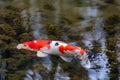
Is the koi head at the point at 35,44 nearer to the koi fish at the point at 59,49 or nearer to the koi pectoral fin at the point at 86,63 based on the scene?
the koi fish at the point at 59,49

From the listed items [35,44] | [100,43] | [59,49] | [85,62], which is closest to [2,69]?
[35,44]

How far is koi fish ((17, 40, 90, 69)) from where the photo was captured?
92.0 inches

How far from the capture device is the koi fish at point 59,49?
2337 millimetres

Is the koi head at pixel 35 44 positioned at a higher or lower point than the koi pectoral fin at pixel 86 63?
higher

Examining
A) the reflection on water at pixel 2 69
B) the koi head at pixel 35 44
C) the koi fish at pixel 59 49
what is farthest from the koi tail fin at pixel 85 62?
the reflection on water at pixel 2 69

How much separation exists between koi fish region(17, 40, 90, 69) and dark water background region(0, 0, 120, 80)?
0.14 ft

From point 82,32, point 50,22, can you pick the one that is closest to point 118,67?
point 82,32

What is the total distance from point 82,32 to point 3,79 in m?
0.61

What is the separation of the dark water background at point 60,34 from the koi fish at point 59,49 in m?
0.04

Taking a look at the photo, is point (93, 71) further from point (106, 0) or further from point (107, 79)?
point (106, 0)

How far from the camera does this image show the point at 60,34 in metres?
2.46

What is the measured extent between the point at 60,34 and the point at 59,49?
0.14m

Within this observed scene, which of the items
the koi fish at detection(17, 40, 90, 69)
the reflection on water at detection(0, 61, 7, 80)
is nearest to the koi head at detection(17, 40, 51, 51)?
the koi fish at detection(17, 40, 90, 69)

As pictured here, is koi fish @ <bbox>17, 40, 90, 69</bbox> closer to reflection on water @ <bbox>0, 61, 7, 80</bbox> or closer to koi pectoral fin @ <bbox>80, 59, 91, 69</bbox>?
koi pectoral fin @ <bbox>80, 59, 91, 69</bbox>
